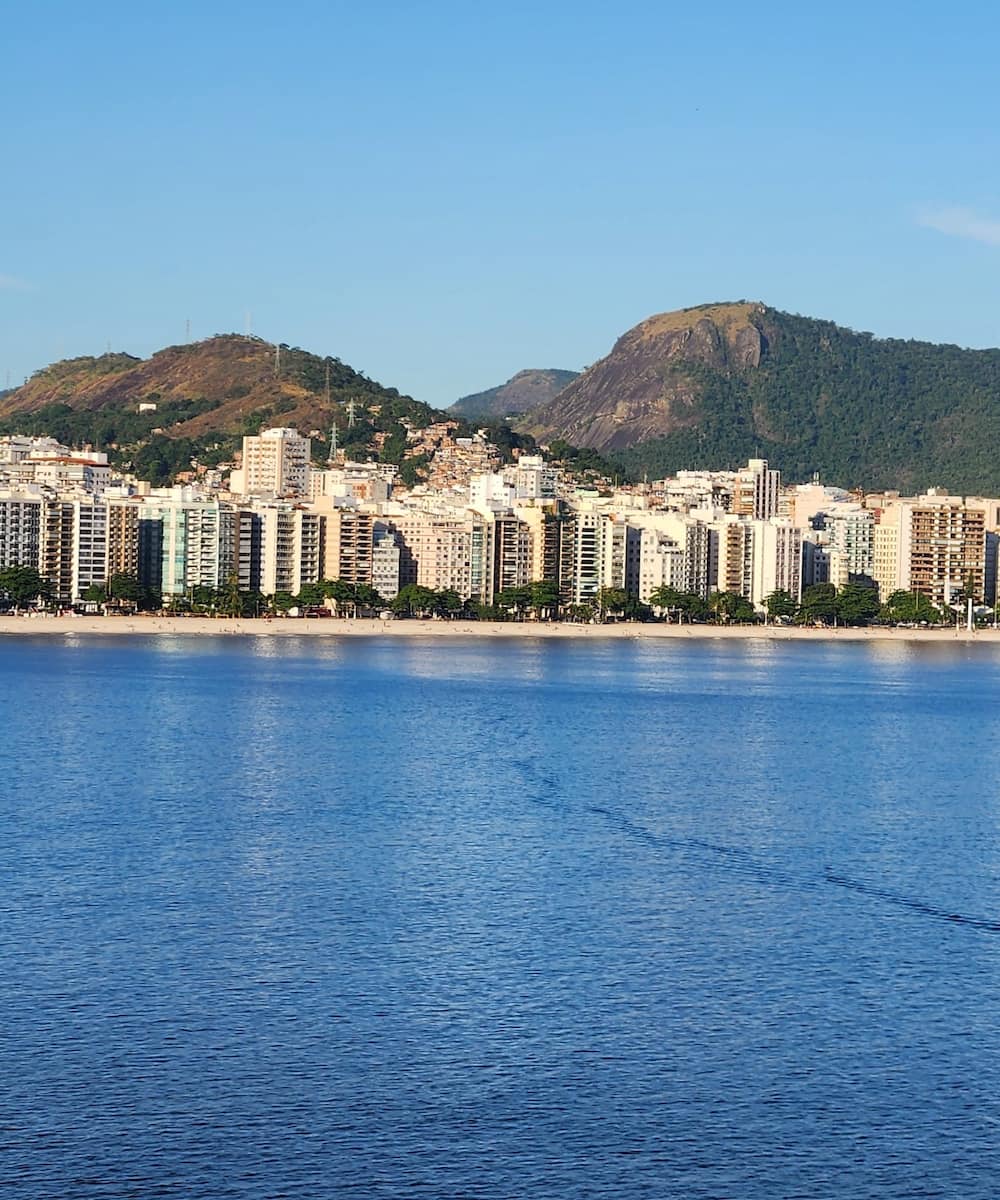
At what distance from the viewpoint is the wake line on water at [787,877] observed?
23828mm

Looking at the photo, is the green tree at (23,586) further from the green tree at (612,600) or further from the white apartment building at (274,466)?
the white apartment building at (274,466)

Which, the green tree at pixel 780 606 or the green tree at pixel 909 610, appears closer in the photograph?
the green tree at pixel 780 606

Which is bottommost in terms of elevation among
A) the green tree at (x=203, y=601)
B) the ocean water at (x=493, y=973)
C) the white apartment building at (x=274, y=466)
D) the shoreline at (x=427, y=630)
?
the ocean water at (x=493, y=973)

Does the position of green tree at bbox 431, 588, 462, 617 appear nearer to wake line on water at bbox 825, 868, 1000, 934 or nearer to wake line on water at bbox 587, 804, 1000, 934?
wake line on water at bbox 587, 804, 1000, 934

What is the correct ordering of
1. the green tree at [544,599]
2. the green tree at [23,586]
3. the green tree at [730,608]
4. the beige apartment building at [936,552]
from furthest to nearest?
the beige apartment building at [936,552] < the green tree at [730,608] < the green tree at [544,599] < the green tree at [23,586]

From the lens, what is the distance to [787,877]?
26.7m

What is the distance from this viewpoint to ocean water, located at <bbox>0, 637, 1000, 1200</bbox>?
15141mm

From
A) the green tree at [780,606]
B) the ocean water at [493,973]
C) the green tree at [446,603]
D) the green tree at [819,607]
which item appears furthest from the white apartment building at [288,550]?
the ocean water at [493,973]

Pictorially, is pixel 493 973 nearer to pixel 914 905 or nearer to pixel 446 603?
pixel 914 905

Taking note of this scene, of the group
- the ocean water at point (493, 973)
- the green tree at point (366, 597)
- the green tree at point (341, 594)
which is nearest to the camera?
the ocean water at point (493, 973)

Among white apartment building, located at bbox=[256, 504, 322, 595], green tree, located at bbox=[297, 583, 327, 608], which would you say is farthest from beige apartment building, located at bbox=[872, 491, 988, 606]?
green tree, located at bbox=[297, 583, 327, 608]

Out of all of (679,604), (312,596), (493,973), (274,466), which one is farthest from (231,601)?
(493,973)

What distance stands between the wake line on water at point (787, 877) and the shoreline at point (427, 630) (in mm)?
74658

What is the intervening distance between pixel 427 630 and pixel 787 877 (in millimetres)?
89159
